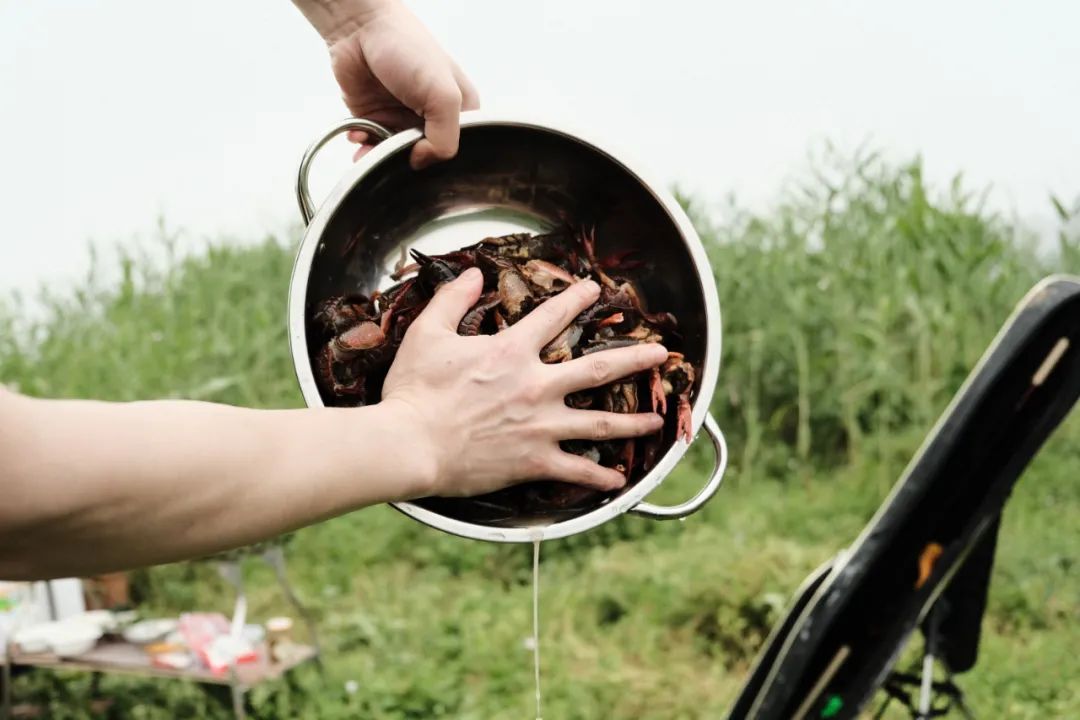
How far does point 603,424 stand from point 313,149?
1.75 ft

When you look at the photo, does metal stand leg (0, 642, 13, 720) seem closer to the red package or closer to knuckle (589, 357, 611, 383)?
the red package

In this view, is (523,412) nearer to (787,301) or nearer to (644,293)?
(644,293)

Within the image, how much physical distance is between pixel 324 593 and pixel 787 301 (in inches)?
85.8

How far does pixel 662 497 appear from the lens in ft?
12.5

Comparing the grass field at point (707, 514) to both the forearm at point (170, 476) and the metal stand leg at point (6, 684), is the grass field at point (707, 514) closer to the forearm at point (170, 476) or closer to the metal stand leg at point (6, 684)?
the metal stand leg at point (6, 684)

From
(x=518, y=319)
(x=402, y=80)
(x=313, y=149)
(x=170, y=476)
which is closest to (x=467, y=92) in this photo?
(x=402, y=80)

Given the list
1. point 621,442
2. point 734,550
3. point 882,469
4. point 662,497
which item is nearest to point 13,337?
point 662,497

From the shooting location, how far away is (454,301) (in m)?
1.25

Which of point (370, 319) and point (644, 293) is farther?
point (644, 293)

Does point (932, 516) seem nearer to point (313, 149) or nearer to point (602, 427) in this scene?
point (602, 427)

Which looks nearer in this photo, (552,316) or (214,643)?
(552,316)

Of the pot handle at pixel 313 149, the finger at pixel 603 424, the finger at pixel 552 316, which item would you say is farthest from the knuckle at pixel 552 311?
the pot handle at pixel 313 149

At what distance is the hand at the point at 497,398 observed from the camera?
114 cm

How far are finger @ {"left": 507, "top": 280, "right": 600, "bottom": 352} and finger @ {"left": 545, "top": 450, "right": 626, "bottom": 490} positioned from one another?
14cm
